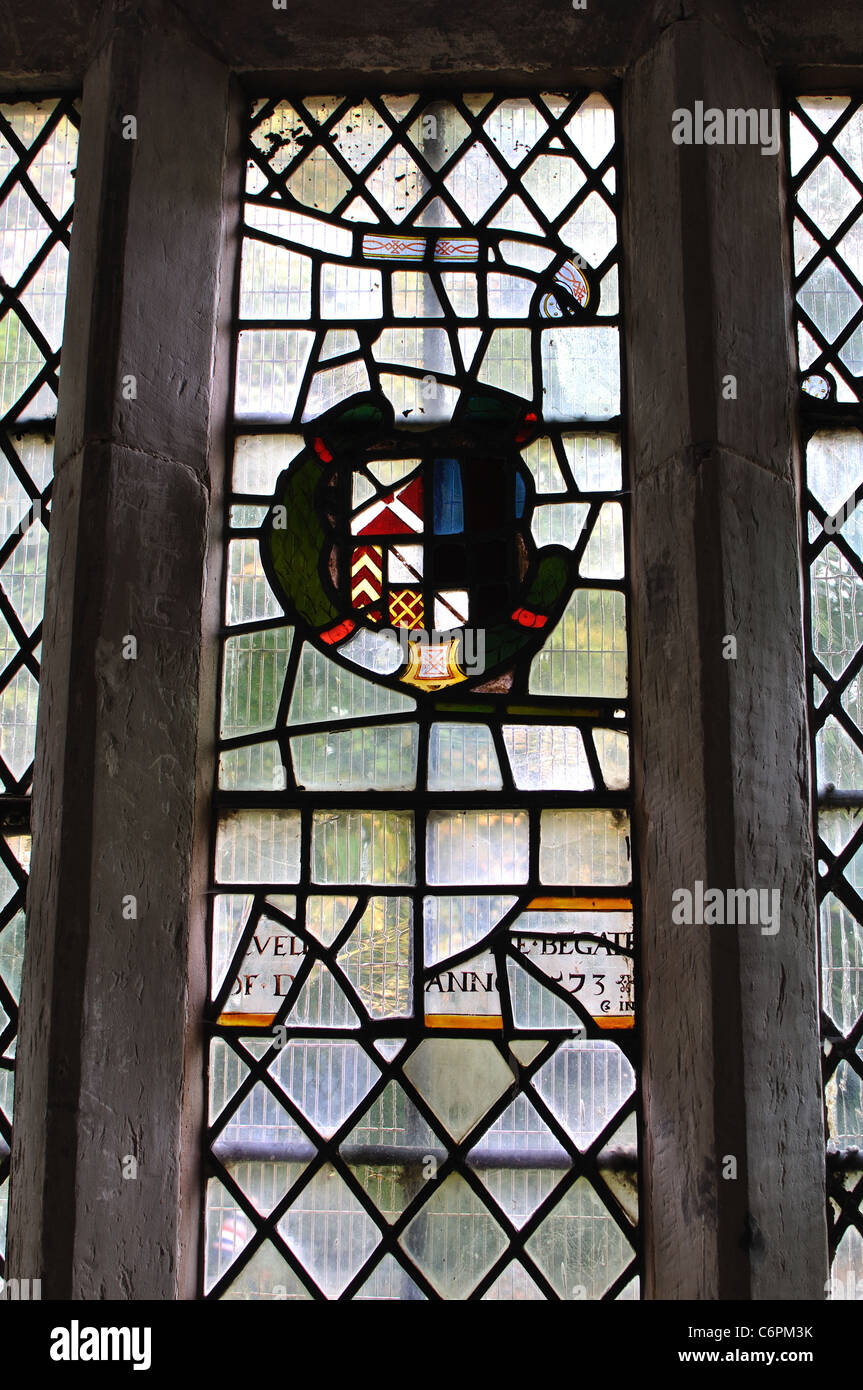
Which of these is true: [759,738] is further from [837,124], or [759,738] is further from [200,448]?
[837,124]

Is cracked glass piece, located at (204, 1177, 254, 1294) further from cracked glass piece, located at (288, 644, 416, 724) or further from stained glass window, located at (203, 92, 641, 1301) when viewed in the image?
cracked glass piece, located at (288, 644, 416, 724)

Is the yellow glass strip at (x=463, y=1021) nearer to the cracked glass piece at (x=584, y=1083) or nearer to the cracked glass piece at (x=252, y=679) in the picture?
the cracked glass piece at (x=584, y=1083)

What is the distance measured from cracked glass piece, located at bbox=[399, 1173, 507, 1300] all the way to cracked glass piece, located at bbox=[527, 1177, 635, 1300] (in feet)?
0.31

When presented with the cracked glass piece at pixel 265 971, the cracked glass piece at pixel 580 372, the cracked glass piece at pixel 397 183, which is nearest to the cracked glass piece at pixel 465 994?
the cracked glass piece at pixel 265 971

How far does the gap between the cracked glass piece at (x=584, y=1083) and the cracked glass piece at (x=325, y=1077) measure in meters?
0.38

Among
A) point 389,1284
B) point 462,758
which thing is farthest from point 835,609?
point 389,1284

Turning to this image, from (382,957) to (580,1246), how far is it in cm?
73

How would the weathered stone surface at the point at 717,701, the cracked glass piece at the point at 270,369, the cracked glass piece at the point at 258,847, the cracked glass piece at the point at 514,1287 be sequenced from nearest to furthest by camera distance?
the weathered stone surface at the point at 717,701 → the cracked glass piece at the point at 514,1287 → the cracked glass piece at the point at 258,847 → the cracked glass piece at the point at 270,369

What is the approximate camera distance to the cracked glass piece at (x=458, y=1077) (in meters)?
2.39

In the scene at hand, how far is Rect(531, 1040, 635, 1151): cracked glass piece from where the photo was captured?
238 centimetres

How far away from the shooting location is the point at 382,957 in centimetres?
246

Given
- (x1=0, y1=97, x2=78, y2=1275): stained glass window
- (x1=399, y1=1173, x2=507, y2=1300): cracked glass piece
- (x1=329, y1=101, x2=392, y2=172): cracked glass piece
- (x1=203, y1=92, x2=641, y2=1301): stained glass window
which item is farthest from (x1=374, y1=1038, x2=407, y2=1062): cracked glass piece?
(x1=329, y1=101, x2=392, y2=172): cracked glass piece

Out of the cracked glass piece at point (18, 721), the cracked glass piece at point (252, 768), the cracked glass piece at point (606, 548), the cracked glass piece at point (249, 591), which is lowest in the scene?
the cracked glass piece at point (252, 768)

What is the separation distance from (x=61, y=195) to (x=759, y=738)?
7.20 ft
